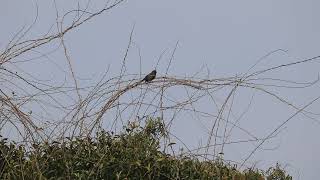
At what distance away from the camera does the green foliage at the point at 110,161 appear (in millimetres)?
3562

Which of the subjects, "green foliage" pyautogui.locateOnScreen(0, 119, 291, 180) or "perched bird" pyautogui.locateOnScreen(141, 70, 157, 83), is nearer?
"green foliage" pyautogui.locateOnScreen(0, 119, 291, 180)

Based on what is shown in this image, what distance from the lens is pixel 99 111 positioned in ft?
13.1

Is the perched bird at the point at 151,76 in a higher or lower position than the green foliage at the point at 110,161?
higher

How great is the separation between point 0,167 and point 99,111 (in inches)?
32.0

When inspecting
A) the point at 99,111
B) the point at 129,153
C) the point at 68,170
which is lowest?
the point at 68,170

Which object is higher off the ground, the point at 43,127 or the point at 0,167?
the point at 43,127

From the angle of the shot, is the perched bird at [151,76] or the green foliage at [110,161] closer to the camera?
the green foliage at [110,161]

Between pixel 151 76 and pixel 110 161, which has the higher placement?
pixel 151 76

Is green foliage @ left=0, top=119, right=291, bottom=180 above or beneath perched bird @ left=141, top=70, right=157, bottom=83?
beneath

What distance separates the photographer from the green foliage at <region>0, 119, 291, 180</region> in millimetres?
A: 3562

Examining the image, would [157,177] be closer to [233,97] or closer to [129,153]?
[129,153]

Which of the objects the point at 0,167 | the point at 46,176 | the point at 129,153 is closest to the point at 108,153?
the point at 129,153

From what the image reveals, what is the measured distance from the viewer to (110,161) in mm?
3559

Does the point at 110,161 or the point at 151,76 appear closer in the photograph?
the point at 110,161
